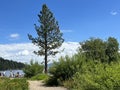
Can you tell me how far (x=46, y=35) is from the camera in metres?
59.2

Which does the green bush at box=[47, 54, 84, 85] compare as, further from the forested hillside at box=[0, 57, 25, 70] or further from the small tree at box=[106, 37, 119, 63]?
the forested hillside at box=[0, 57, 25, 70]

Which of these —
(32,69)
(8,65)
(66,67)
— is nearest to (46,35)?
(32,69)

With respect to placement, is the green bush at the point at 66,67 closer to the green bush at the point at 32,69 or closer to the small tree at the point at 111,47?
the green bush at the point at 32,69

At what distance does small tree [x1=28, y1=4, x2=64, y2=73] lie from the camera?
58.9 meters

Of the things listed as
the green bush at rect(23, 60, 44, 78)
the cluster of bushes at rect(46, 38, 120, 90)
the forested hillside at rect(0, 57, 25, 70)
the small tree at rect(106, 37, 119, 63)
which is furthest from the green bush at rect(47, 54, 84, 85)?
the forested hillside at rect(0, 57, 25, 70)

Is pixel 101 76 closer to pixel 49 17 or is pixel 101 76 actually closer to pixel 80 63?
pixel 80 63

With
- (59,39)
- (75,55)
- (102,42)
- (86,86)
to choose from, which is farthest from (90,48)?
(86,86)

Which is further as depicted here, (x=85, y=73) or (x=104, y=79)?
(x=85, y=73)

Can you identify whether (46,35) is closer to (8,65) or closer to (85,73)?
(85,73)

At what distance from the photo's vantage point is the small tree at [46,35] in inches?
2320

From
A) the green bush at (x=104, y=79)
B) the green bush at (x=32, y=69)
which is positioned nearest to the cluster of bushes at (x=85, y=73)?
the green bush at (x=104, y=79)

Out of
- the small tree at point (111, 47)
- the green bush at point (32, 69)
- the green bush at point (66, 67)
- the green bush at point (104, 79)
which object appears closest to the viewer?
the green bush at point (104, 79)

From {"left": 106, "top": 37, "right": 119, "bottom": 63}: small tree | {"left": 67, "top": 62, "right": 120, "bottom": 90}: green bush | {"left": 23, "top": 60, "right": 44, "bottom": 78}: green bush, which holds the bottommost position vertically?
{"left": 67, "top": 62, "right": 120, "bottom": 90}: green bush

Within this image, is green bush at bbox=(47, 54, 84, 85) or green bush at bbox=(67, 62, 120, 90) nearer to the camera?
green bush at bbox=(67, 62, 120, 90)
